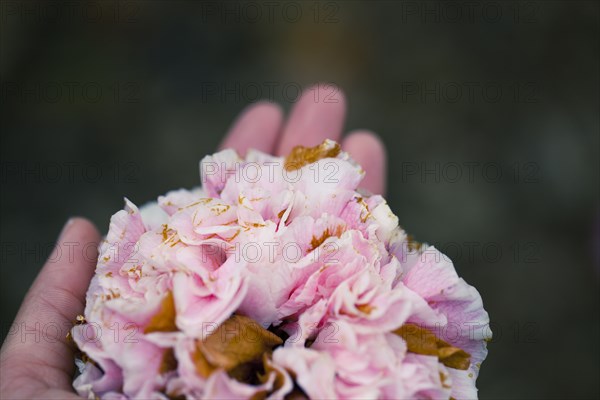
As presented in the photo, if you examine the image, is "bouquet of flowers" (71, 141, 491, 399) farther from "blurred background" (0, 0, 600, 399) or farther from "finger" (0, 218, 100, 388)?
"blurred background" (0, 0, 600, 399)

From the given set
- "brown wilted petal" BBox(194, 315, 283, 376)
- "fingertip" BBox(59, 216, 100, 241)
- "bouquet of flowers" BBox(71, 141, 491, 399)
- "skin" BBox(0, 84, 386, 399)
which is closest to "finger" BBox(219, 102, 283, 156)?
"skin" BBox(0, 84, 386, 399)

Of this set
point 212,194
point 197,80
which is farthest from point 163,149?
point 212,194

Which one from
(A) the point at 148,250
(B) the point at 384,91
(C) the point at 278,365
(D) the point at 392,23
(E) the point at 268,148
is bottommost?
(C) the point at 278,365

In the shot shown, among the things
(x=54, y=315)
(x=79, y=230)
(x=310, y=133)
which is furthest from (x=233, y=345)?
(x=310, y=133)

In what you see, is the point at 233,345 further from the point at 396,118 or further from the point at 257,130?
the point at 396,118

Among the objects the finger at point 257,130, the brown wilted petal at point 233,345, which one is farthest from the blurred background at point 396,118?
the brown wilted petal at point 233,345

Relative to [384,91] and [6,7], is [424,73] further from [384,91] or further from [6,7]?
[6,7]
